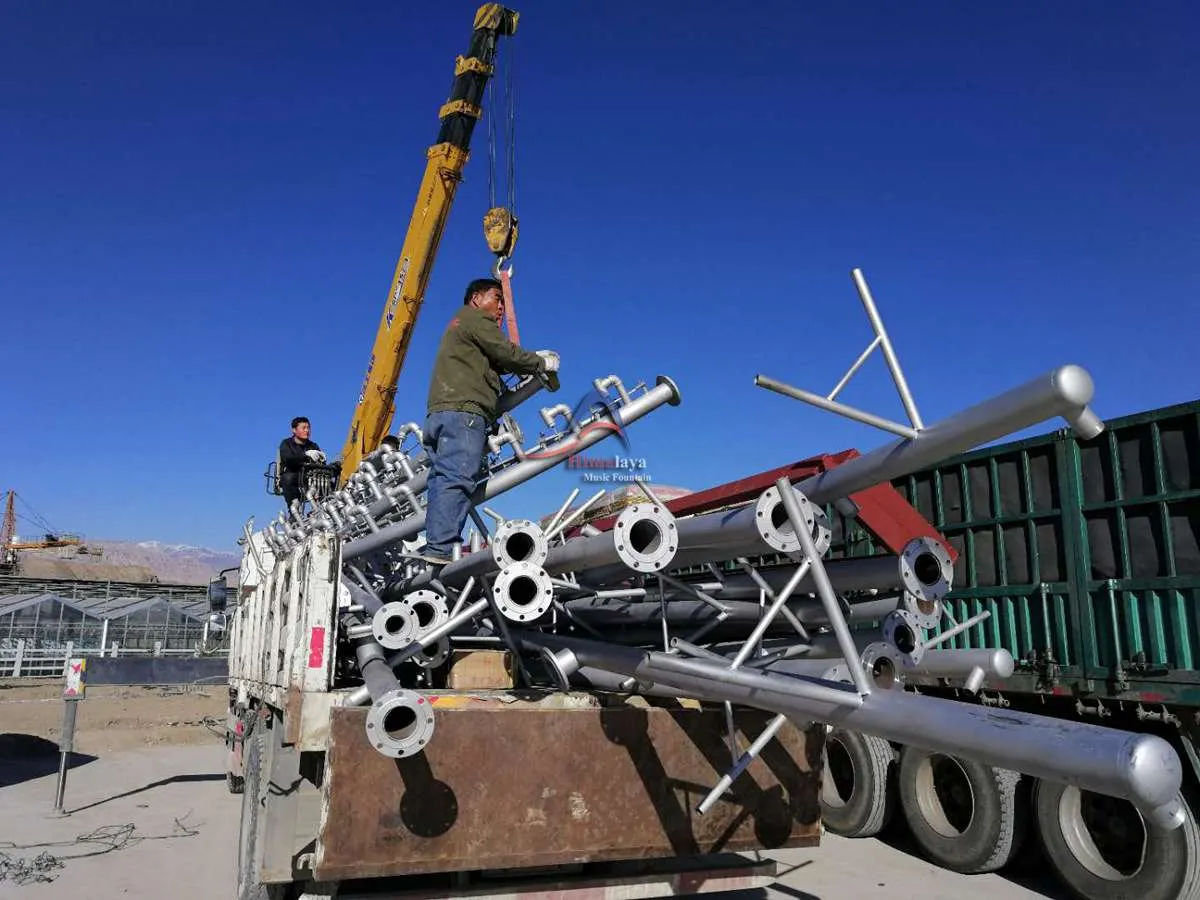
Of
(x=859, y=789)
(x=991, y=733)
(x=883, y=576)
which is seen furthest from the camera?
(x=859, y=789)

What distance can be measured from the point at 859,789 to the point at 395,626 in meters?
6.13

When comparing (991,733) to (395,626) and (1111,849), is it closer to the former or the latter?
(395,626)

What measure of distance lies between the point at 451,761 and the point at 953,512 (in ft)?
20.4

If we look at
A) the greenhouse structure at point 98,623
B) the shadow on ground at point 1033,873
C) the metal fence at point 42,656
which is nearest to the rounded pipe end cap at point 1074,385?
the shadow on ground at point 1033,873

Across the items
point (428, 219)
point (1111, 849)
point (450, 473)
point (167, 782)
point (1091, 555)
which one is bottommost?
point (167, 782)

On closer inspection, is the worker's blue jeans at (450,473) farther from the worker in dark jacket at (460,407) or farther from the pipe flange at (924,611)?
the pipe flange at (924,611)

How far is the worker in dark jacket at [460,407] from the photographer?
4543 mm

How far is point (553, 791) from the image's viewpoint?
3545mm

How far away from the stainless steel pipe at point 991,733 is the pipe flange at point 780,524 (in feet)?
1.33

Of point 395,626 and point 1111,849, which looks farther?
point 1111,849

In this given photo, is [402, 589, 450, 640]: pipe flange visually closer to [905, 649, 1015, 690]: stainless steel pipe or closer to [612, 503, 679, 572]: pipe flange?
[612, 503, 679, 572]: pipe flange

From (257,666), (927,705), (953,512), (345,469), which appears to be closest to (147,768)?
(345,469)

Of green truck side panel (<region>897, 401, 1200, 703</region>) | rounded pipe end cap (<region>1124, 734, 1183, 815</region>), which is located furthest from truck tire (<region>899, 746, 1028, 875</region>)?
rounded pipe end cap (<region>1124, 734, 1183, 815</region>)

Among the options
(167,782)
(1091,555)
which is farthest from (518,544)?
(167,782)
